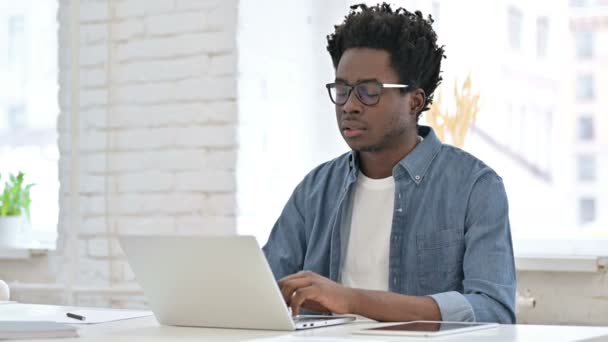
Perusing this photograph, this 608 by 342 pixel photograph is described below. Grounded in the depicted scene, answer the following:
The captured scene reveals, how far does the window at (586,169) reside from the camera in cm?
346

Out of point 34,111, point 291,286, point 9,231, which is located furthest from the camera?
point 34,111

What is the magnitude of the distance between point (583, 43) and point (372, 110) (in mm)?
1321

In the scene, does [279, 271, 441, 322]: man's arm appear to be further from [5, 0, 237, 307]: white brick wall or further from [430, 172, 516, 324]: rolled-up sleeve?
[5, 0, 237, 307]: white brick wall

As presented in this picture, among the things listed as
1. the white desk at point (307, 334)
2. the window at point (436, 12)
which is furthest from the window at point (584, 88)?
the white desk at point (307, 334)

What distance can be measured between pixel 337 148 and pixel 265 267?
82.7 inches

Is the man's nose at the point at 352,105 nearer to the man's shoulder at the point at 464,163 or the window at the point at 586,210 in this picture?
the man's shoulder at the point at 464,163

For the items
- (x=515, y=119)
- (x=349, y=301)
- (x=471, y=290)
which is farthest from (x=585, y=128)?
→ (x=349, y=301)

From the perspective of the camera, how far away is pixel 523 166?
3.57 metres

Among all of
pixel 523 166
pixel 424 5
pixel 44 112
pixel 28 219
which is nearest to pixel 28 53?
pixel 44 112

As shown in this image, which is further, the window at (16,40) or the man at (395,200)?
the window at (16,40)

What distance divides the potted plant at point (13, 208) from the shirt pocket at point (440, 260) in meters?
2.29

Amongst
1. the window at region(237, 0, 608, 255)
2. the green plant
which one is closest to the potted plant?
the green plant

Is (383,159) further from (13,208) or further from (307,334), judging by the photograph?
(13,208)

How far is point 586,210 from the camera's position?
11.4 feet
